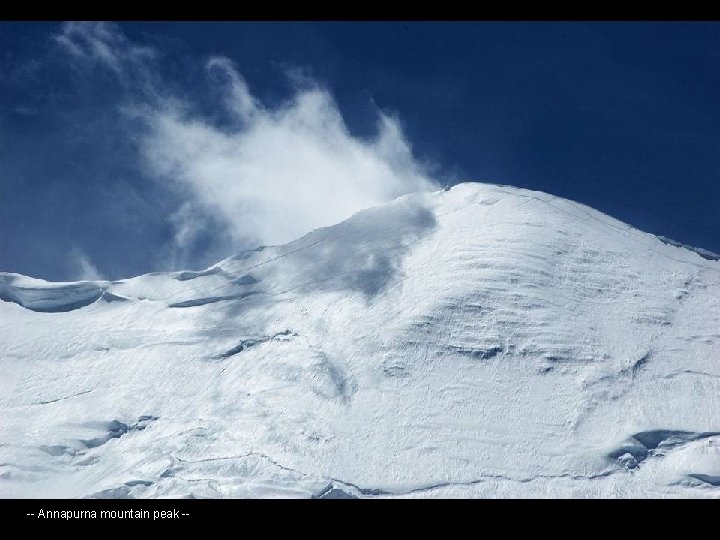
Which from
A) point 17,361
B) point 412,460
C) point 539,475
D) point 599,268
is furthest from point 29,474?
point 599,268

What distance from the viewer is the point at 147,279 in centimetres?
7912

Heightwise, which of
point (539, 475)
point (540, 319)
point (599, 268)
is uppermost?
point (599, 268)

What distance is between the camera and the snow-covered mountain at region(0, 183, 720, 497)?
174 ft

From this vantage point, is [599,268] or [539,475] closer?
[539,475]

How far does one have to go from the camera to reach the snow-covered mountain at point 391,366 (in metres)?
53.1

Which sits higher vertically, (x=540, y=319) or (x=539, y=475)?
(x=540, y=319)

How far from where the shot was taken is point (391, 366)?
2383 inches

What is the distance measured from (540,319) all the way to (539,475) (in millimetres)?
14326

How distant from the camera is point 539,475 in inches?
2048

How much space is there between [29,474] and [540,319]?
29.4m
